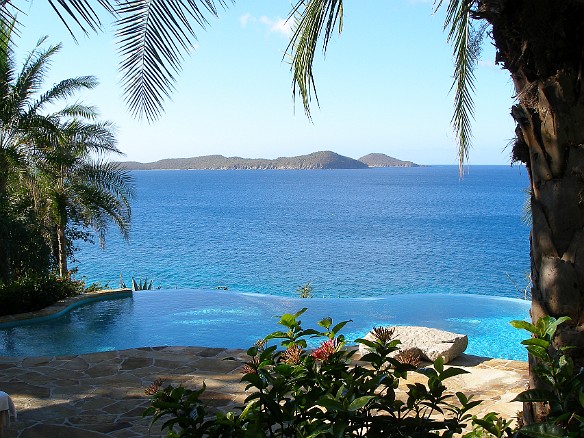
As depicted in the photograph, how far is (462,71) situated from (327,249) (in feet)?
83.5

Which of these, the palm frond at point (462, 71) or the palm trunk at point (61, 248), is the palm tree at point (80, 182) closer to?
the palm trunk at point (61, 248)

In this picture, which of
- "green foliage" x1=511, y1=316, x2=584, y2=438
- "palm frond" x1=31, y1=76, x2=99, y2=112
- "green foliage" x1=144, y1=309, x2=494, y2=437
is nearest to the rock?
"green foliage" x1=144, y1=309, x2=494, y2=437

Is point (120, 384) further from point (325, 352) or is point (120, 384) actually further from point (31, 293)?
point (31, 293)

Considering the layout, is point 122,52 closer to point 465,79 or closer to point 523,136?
point 523,136

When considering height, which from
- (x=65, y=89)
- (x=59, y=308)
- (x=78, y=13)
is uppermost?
(x=65, y=89)

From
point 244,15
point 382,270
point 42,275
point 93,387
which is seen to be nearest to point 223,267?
point 382,270

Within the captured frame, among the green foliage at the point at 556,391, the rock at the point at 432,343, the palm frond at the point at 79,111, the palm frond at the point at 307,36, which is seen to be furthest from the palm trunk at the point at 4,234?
the green foliage at the point at 556,391

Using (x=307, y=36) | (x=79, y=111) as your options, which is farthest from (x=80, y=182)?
(x=307, y=36)

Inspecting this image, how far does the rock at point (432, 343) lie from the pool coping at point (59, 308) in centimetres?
621

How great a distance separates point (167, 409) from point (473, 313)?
33.8 feet

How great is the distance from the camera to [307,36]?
16.3ft

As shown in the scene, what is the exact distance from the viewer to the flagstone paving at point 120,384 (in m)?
5.15

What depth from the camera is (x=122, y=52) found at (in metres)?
3.16

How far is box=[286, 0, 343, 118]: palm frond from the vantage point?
189 inches
